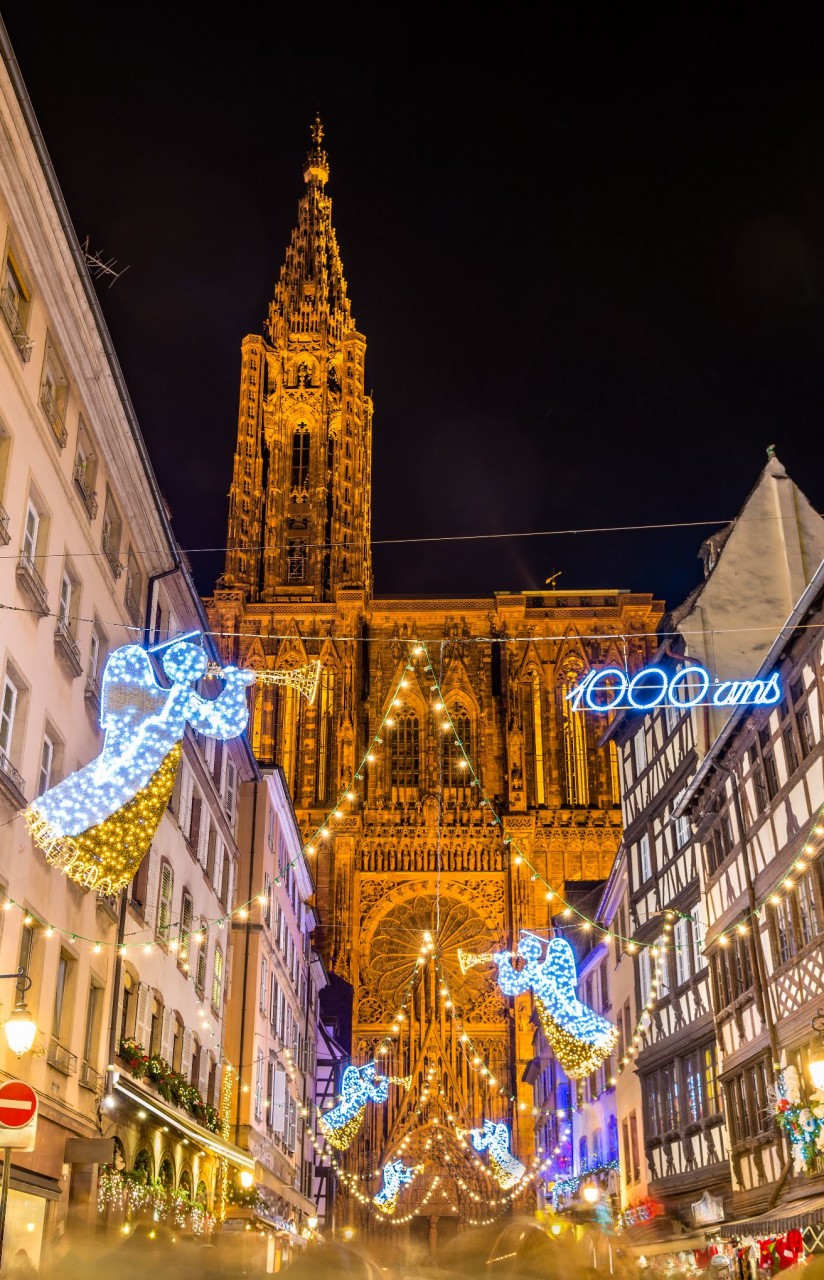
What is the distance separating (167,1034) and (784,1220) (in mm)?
11081

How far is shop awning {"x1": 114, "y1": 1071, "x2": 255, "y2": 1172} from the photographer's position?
1928 centimetres

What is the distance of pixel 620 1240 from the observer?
1062 centimetres

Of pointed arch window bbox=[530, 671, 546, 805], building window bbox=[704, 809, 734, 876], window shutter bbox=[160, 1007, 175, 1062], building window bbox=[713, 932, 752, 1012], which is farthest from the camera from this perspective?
pointed arch window bbox=[530, 671, 546, 805]

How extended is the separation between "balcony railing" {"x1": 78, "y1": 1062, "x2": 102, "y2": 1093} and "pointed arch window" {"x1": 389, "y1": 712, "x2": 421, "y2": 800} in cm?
4081

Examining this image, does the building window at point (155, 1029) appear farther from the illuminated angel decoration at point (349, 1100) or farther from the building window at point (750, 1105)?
the illuminated angel decoration at point (349, 1100)

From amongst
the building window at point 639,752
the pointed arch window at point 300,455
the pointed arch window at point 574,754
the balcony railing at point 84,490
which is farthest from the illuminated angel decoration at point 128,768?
the pointed arch window at point 300,455

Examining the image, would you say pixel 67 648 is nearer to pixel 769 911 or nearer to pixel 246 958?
pixel 769 911

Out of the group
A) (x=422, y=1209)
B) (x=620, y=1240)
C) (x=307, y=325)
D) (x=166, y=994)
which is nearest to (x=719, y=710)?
(x=166, y=994)

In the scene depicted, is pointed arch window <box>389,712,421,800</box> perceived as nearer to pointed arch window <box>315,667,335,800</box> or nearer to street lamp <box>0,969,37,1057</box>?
pointed arch window <box>315,667,335,800</box>

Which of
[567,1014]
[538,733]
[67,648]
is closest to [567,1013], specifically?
[567,1014]

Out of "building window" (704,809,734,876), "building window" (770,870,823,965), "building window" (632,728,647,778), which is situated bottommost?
"building window" (770,870,823,965)

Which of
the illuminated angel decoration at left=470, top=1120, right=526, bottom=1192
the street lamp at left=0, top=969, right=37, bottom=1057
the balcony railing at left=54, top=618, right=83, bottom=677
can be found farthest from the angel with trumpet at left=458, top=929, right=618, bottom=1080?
the illuminated angel decoration at left=470, top=1120, right=526, bottom=1192

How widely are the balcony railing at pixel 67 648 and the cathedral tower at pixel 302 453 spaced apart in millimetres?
41322

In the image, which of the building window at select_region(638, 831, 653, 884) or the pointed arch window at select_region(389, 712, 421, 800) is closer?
the building window at select_region(638, 831, 653, 884)
